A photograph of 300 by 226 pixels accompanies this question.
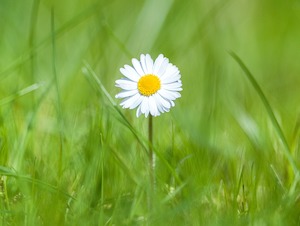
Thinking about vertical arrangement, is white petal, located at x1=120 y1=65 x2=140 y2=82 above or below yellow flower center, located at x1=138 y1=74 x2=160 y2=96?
above

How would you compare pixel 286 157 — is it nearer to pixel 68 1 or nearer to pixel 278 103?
pixel 278 103

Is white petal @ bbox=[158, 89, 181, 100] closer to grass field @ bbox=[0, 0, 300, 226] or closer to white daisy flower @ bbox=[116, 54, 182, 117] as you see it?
white daisy flower @ bbox=[116, 54, 182, 117]

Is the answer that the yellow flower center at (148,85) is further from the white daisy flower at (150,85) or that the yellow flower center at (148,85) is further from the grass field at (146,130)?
the grass field at (146,130)

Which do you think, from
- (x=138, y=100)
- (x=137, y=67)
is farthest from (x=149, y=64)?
(x=138, y=100)

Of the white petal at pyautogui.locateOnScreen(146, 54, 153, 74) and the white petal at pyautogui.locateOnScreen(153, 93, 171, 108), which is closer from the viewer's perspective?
the white petal at pyautogui.locateOnScreen(153, 93, 171, 108)

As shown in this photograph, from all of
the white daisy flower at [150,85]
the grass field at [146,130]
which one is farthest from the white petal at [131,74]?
the grass field at [146,130]

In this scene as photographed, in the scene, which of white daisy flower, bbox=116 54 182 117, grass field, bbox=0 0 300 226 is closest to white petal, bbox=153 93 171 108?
white daisy flower, bbox=116 54 182 117

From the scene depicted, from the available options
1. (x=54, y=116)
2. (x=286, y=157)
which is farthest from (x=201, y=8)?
(x=286, y=157)
